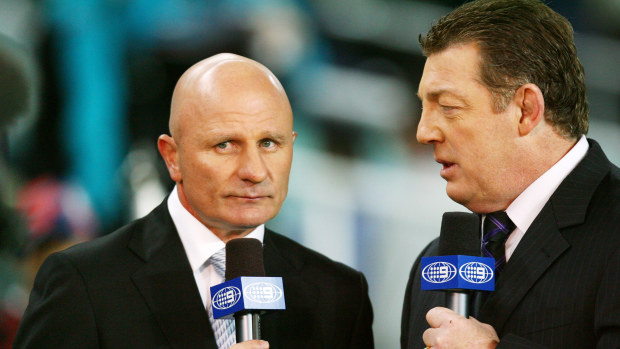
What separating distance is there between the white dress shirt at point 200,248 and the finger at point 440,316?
78cm

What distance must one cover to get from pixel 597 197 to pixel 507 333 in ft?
1.58

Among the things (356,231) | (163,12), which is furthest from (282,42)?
(356,231)

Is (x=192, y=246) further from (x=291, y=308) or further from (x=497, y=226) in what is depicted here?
(x=497, y=226)

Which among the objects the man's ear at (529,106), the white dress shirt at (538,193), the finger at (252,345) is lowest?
the finger at (252,345)

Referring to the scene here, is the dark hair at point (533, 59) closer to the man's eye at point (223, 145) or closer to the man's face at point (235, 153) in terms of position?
the man's face at point (235, 153)

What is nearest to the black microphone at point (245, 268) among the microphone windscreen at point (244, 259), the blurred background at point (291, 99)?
the microphone windscreen at point (244, 259)

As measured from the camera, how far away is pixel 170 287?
2.62 metres

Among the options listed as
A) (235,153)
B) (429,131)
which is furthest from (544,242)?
(235,153)

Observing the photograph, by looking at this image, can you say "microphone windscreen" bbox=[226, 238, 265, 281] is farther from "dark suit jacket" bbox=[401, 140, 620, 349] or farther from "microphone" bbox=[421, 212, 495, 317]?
"dark suit jacket" bbox=[401, 140, 620, 349]

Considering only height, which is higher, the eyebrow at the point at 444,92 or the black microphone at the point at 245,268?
the eyebrow at the point at 444,92

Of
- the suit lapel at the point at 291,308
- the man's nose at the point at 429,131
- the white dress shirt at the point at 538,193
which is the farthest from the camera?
the suit lapel at the point at 291,308

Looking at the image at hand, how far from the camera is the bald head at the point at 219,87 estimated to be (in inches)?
103

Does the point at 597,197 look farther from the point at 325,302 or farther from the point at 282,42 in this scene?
the point at 282,42

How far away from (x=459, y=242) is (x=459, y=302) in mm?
164
